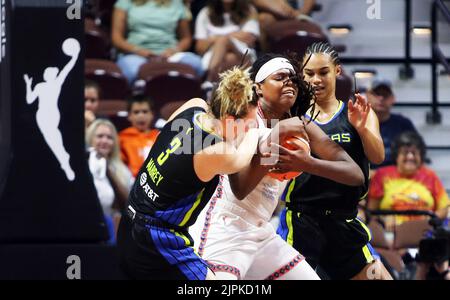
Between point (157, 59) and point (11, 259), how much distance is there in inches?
124

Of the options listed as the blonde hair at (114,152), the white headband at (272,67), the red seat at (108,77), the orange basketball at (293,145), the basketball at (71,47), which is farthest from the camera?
the red seat at (108,77)

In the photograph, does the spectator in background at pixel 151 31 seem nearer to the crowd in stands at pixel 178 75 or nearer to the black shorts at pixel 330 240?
the crowd in stands at pixel 178 75

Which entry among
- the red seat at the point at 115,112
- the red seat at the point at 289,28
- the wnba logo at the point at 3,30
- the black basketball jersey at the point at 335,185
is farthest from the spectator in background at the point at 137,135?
the black basketball jersey at the point at 335,185

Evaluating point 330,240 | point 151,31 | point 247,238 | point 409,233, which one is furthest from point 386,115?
point 247,238

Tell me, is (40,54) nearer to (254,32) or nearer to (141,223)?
(141,223)

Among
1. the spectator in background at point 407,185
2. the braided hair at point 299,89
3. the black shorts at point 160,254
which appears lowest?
the spectator in background at point 407,185

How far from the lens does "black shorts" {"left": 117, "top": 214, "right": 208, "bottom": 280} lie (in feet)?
15.0

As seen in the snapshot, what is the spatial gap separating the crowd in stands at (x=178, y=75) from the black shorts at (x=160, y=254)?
2176 mm

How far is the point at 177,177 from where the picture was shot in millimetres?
4527

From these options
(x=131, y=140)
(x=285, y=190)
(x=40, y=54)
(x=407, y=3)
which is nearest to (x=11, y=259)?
(x=40, y=54)

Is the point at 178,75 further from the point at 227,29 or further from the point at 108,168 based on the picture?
the point at 108,168

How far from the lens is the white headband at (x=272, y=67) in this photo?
16.4ft

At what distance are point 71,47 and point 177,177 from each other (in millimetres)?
1065

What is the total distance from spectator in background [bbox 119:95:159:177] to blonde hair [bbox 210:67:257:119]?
106 inches
